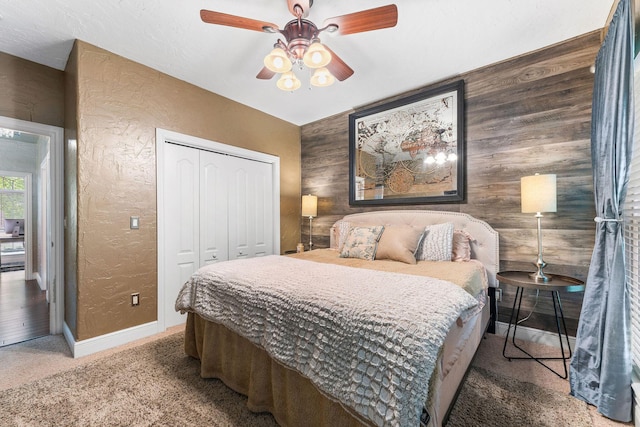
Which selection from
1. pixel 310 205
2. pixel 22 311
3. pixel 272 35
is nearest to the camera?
pixel 272 35

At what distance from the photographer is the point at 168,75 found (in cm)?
286

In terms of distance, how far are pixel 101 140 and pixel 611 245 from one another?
3.93m

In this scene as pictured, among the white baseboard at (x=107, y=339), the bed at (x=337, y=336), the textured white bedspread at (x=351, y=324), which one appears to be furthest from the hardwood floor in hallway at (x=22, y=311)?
the textured white bedspread at (x=351, y=324)

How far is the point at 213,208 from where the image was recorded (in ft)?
10.9

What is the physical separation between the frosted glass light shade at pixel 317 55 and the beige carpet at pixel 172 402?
2.19 meters

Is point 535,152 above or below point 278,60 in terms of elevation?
below

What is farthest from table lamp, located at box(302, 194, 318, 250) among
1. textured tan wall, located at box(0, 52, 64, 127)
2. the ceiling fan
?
textured tan wall, located at box(0, 52, 64, 127)

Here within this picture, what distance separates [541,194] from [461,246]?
78 cm

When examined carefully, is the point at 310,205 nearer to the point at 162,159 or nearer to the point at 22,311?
the point at 162,159

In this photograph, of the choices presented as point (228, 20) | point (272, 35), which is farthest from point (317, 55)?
point (272, 35)

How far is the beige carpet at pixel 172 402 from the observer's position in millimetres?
1494

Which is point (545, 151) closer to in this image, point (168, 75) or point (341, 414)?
point (341, 414)

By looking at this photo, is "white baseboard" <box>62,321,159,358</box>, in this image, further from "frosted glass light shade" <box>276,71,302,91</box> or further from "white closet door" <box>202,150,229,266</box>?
"frosted glass light shade" <box>276,71,302,91</box>

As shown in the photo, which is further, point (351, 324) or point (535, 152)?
point (535, 152)
